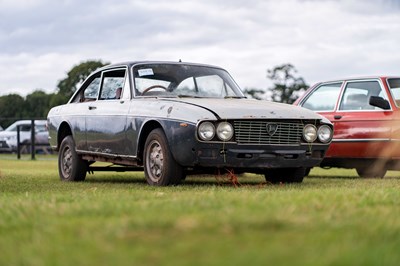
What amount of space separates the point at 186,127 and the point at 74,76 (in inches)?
2719

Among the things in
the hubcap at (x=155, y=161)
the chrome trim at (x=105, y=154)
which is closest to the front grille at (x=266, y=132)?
the hubcap at (x=155, y=161)

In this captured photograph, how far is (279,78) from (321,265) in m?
74.2

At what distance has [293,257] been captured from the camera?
3691 millimetres

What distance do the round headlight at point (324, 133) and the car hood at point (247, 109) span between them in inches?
6.6

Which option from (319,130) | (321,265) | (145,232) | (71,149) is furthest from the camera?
(71,149)

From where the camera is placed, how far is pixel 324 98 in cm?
1405

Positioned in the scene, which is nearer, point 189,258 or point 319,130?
point 189,258

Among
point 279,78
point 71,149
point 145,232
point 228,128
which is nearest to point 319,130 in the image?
point 228,128

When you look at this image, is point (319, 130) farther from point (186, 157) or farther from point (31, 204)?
point (31, 204)

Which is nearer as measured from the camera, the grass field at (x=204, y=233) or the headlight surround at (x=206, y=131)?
the grass field at (x=204, y=233)

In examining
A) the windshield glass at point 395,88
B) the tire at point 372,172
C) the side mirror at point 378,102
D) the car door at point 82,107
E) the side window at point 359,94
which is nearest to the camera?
the car door at point 82,107

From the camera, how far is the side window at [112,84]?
11602mm

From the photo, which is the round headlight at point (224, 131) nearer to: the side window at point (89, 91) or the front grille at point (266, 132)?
the front grille at point (266, 132)

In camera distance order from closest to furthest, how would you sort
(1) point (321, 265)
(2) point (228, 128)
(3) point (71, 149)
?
1. (1) point (321, 265)
2. (2) point (228, 128)
3. (3) point (71, 149)
